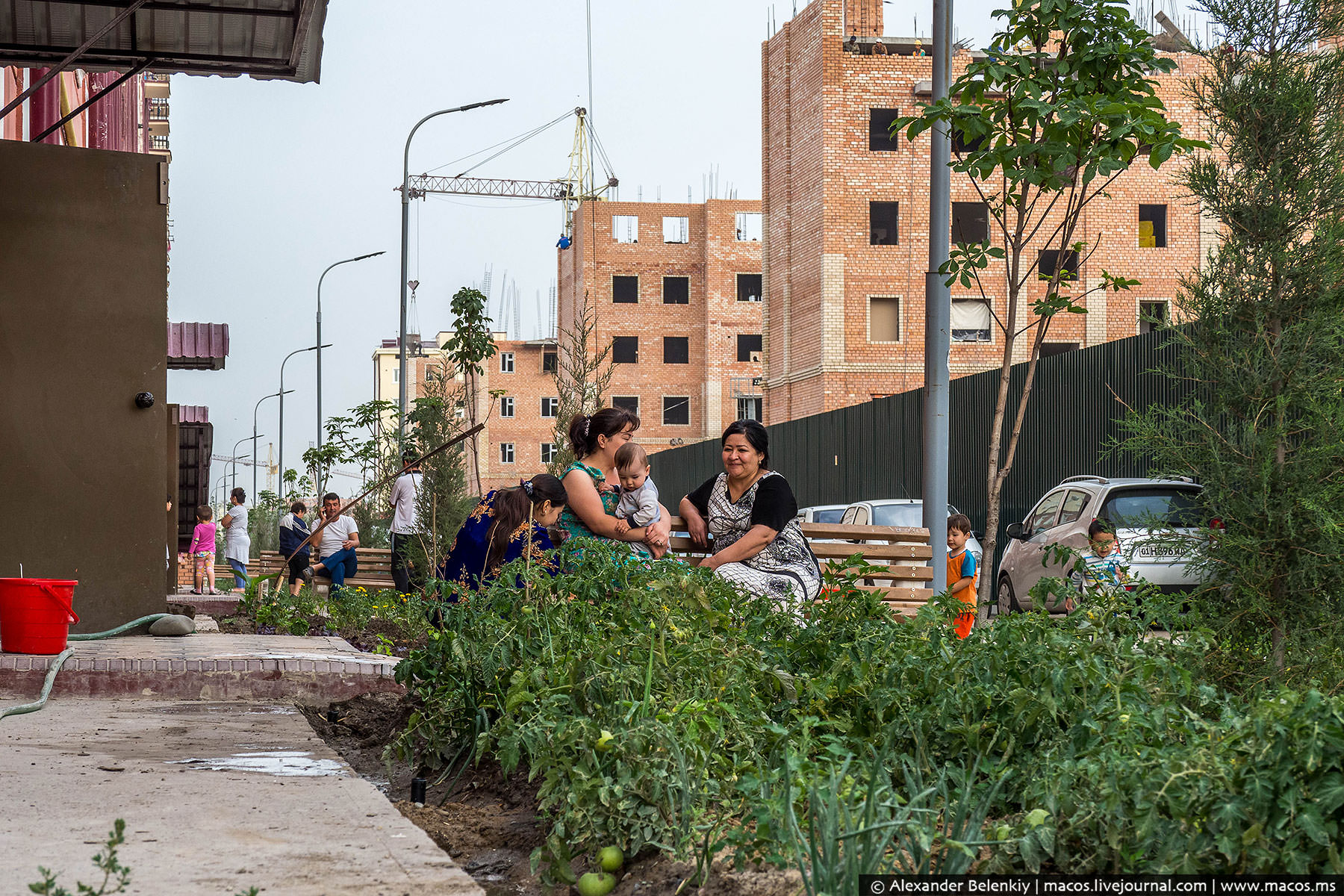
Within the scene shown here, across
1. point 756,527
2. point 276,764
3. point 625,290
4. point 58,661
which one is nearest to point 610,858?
point 276,764

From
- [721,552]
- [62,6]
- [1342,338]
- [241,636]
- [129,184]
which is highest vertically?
[62,6]

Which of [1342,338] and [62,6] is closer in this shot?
[1342,338]

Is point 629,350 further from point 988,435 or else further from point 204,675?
point 204,675

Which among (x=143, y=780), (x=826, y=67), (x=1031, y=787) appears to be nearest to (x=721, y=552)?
(x=143, y=780)

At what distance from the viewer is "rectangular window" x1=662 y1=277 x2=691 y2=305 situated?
69.7m

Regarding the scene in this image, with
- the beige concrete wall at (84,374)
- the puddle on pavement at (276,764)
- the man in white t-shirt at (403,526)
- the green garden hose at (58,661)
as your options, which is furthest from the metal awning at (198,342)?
the puddle on pavement at (276,764)

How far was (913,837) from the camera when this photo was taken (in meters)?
2.67

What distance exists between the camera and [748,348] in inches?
2766

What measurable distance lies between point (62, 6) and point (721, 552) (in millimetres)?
6483

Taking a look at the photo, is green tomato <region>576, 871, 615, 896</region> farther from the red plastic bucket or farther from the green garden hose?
the red plastic bucket

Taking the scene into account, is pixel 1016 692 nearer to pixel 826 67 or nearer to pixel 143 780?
pixel 143 780

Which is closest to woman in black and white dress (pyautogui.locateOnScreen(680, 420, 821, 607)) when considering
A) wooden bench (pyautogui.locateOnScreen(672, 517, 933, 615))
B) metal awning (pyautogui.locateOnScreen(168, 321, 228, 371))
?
wooden bench (pyautogui.locateOnScreen(672, 517, 933, 615))

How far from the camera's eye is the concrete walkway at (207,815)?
318cm

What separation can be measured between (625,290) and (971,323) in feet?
97.2
